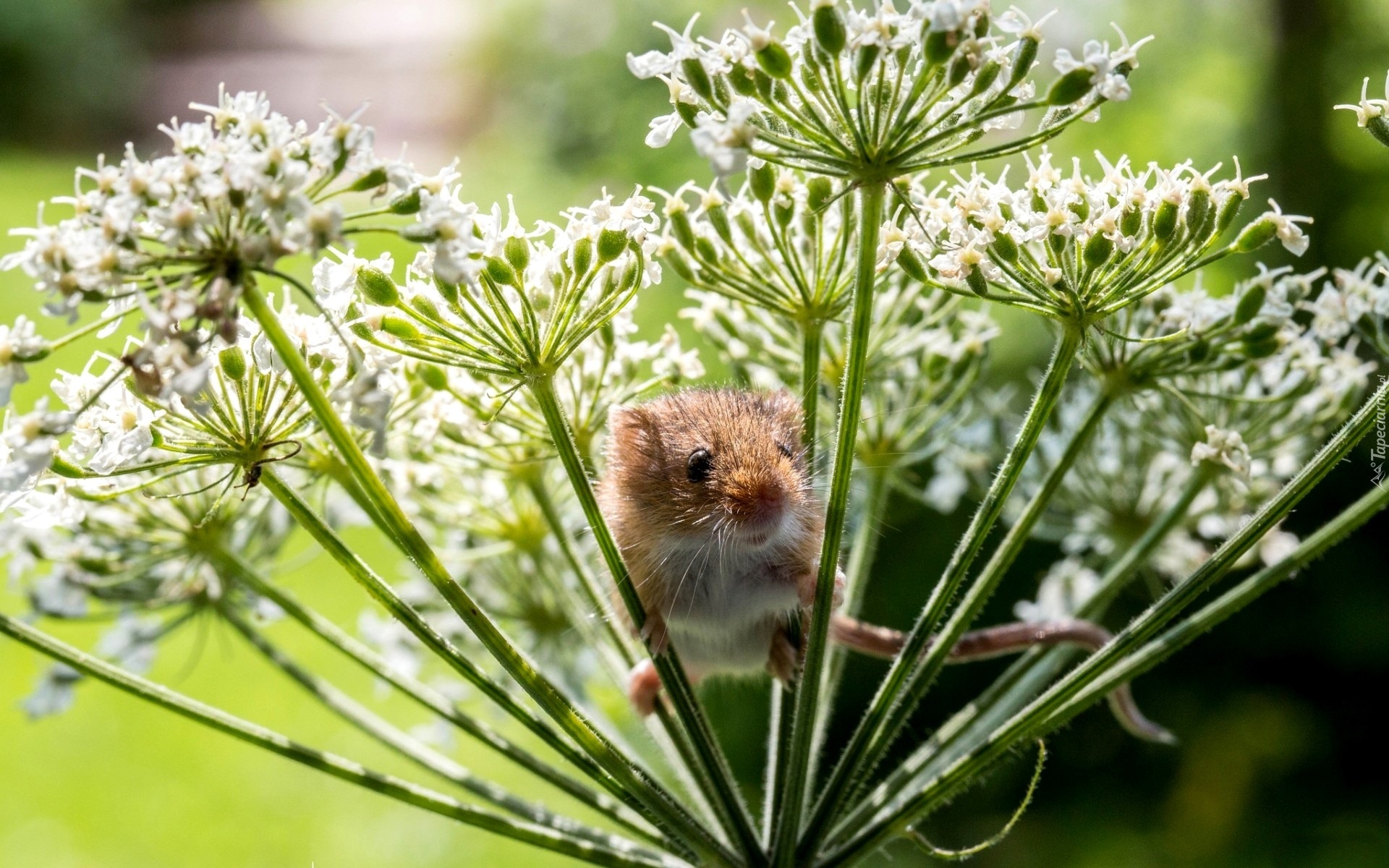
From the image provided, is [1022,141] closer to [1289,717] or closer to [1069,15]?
[1069,15]

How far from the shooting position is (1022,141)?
213 cm

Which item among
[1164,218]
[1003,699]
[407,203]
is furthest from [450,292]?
[1003,699]

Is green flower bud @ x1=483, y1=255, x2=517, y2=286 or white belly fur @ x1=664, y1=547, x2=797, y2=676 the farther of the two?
white belly fur @ x1=664, y1=547, x2=797, y2=676

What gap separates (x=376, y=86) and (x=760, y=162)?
1014 inches

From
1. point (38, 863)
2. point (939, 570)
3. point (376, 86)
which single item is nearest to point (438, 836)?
point (38, 863)

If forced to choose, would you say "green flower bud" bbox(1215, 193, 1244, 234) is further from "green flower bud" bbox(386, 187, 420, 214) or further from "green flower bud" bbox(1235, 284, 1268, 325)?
"green flower bud" bbox(386, 187, 420, 214)

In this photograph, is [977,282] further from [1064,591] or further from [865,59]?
[1064,591]

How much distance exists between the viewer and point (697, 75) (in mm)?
2121

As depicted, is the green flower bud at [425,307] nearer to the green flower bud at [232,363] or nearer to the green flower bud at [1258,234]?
the green flower bud at [232,363]

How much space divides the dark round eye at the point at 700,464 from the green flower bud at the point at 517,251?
557 millimetres

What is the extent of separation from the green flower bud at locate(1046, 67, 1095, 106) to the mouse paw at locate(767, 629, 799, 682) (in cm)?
119

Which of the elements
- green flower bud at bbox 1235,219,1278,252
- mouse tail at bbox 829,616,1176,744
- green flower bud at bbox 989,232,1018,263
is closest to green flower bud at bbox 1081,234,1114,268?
green flower bud at bbox 989,232,1018,263

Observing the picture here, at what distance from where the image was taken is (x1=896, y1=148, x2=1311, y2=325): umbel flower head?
229 cm

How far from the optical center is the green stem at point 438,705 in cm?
253
